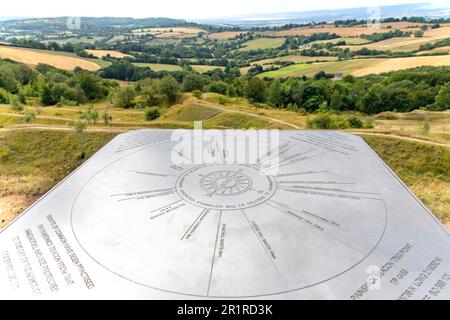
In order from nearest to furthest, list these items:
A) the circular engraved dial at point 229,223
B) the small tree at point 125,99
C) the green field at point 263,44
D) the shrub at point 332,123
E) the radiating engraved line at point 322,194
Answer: the circular engraved dial at point 229,223 → the radiating engraved line at point 322,194 → the shrub at point 332,123 → the small tree at point 125,99 → the green field at point 263,44

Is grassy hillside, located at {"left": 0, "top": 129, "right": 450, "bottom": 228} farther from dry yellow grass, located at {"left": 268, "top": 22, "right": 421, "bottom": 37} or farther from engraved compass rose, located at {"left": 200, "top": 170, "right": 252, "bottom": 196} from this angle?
dry yellow grass, located at {"left": 268, "top": 22, "right": 421, "bottom": 37}

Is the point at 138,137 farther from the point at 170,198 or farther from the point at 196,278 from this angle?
the point at 196,278

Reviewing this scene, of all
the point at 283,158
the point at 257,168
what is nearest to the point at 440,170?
the point at 283,158

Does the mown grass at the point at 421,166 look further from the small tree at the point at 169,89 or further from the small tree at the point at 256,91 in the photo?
the small tree at the point at 169,89

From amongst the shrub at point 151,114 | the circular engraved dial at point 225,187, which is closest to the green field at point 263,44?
the shrub at point 151,114

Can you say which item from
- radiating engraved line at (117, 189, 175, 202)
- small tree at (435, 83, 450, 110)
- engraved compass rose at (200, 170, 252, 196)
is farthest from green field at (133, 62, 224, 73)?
radiating engraved line at (117, 189, 175, 202)

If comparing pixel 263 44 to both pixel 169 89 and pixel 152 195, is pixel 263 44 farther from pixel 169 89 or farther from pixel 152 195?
pixel 152 195
